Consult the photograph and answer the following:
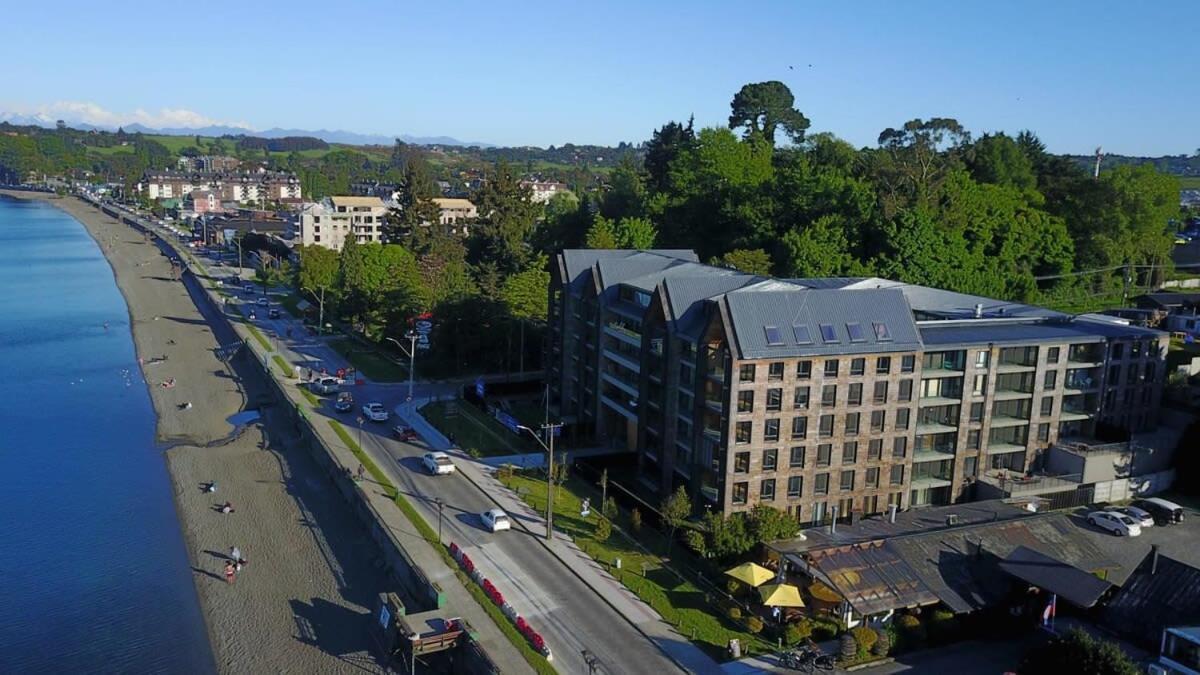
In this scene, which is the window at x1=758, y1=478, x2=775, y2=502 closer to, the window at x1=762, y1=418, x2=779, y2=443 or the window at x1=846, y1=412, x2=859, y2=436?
the window at x1=762, y1=418, x2=779, y2=443

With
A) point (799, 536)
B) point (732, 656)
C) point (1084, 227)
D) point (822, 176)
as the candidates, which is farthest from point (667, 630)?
point (1084, 227)

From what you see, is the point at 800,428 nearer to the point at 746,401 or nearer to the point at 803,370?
the point at 803,370

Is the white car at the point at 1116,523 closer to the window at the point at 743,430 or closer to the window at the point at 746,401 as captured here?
the window at the point at 743,430

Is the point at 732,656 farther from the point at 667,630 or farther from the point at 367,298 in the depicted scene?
the point at 367,298

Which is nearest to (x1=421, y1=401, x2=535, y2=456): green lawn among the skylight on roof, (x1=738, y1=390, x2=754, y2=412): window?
(x1=738, y1=390, x2=754, y2=412): window

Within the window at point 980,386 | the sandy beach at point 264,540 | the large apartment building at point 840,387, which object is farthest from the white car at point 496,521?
A: the window at point 980,386

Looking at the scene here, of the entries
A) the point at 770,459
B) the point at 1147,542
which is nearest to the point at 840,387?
the point at 770,459
